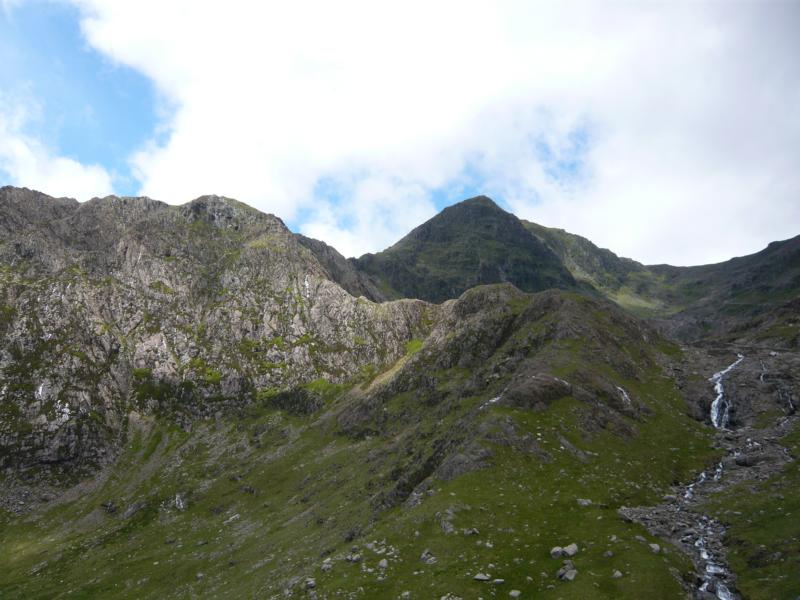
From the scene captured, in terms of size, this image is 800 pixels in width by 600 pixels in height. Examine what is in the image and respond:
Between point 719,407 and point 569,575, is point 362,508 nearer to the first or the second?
point 569,575

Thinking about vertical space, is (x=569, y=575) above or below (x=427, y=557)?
below

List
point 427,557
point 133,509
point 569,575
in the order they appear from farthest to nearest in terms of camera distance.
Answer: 1. point 133,509
2. point 427,557
3. point 569,575

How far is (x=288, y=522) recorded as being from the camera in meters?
98.1

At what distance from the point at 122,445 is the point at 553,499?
533 feet

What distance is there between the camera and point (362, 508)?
3140 inches

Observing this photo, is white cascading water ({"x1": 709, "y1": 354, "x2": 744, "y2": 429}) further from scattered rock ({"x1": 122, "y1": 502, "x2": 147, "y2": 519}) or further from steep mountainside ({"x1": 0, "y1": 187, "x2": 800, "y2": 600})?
scattered rock ({"x1": 122, "y1": 502, "x2": 147, "y2": 519})

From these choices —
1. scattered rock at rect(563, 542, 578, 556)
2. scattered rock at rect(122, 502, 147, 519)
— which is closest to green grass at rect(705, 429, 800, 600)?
scattered rock at rect(563, 542, 578, 556)

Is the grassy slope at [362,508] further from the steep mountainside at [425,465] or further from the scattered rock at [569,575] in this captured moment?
the scattered rock at [569,575]

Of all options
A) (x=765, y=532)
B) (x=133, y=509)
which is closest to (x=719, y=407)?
(x=765, y=532)

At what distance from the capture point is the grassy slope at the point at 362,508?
146ft

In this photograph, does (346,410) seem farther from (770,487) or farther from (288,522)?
(770,487)

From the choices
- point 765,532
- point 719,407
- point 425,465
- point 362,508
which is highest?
point 425,465

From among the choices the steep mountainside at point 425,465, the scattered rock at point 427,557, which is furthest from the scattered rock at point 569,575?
the scattered rock at point 427,557

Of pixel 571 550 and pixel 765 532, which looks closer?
pixel 765 532
